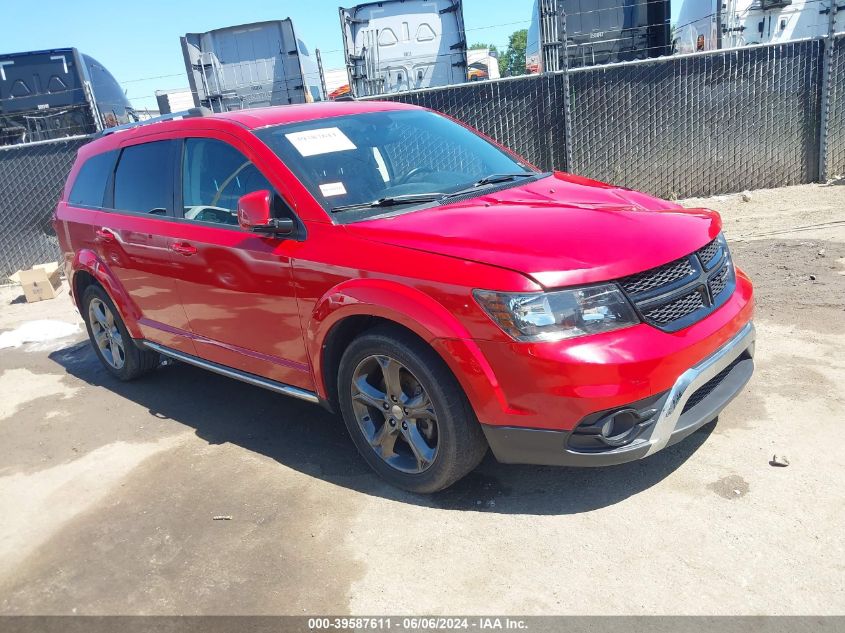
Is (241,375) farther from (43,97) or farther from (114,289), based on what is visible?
(43,97)

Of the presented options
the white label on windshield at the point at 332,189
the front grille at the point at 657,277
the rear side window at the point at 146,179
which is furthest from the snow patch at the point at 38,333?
the front grille at the point at 657,277

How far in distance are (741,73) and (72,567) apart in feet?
30.6

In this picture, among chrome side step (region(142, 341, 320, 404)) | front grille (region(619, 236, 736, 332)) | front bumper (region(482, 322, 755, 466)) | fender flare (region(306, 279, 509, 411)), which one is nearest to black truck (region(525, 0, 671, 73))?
chrome side step (region(142, 341, 320, 404))

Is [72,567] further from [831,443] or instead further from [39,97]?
[39,97]

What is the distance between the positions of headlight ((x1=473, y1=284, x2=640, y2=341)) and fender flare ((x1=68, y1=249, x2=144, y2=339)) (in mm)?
3096

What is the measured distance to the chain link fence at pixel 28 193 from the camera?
9469 mm

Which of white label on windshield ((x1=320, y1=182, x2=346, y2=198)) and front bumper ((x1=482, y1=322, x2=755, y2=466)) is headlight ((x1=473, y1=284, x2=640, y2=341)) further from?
white label on windshield ((x1=320, y1=182, x2=346, y2=198))

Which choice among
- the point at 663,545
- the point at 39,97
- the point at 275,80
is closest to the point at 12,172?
the point at 39,97

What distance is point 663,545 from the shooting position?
2705 mm

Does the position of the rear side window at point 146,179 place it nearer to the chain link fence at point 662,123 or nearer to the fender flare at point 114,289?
the fender flare at point 114,289

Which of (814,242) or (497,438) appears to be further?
(814,242)

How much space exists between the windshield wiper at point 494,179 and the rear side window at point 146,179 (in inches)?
73.1

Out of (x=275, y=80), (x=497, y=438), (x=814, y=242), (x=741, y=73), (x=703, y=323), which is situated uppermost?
(x=275, y=80)

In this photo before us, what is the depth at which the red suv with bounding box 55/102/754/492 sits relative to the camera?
2.62 meters
